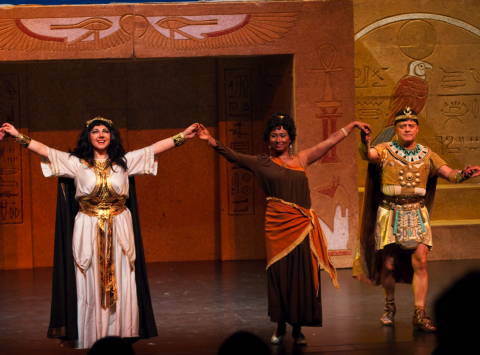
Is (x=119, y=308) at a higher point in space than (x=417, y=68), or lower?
lower

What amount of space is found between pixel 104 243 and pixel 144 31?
11.5ft

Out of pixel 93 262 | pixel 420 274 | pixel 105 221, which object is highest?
pixel 105 221

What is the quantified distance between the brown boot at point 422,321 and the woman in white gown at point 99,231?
73.9 inches

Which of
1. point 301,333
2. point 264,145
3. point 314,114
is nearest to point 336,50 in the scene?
point 314,114

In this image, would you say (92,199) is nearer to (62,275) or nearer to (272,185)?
(62,275)

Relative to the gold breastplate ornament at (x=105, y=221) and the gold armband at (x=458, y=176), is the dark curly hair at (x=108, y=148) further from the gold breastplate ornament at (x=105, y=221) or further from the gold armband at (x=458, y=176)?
the gold armband at (x=458, y=176)

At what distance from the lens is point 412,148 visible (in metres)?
5.81

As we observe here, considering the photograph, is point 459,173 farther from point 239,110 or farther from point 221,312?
point 239,110

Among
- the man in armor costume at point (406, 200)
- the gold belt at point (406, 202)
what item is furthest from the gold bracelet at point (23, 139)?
the gold belt at point (406, 202)

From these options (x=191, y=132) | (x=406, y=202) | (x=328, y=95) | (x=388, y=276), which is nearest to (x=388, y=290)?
(x=388, y=276)

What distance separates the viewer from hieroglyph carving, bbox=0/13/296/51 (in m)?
7.98

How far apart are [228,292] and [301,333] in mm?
2048

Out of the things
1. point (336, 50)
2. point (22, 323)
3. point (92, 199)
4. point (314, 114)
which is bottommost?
point (22, 323)

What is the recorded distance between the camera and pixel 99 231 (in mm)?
5043
